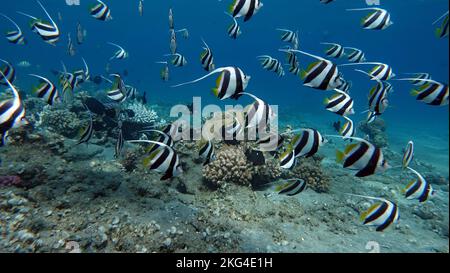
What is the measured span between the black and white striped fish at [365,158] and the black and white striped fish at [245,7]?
2.33m

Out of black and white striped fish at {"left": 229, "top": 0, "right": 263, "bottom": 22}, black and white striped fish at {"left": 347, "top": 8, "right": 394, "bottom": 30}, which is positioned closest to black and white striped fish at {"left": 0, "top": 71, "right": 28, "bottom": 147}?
black and white striped fish at {"left": 229, "top": 0, "right": 263, "bottom": 22}

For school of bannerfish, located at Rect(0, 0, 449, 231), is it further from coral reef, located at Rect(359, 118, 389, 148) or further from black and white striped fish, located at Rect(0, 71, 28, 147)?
coral reef, located at Rect(359, 118, 389, 148)

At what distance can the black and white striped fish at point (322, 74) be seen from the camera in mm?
3457

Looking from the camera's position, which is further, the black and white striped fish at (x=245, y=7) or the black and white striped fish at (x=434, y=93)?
the black and white striped fish at (x=434, y=93)

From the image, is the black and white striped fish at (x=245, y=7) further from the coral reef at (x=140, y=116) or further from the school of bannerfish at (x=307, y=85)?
the coral reef at (x=140, y=116)

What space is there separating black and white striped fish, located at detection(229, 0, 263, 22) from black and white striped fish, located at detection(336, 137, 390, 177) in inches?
91.6

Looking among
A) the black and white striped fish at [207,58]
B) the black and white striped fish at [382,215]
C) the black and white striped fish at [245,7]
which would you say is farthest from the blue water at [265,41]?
the black and white striped fish at [382,215]

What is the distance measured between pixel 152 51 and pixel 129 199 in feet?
520

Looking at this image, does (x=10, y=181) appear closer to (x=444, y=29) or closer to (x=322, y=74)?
(x=322, y=74)

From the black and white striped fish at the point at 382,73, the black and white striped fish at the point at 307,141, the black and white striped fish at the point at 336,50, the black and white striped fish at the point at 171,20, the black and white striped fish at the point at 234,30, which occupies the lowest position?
the black and white striped fish at the point at 307,141

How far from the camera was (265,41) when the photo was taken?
420ft

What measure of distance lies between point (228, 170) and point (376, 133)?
41.3 feet
